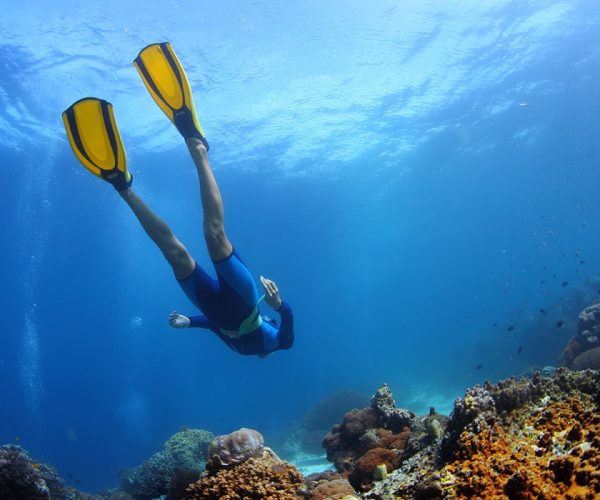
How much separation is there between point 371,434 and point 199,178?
485cm

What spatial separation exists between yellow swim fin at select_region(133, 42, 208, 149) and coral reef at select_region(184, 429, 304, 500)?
4690mm

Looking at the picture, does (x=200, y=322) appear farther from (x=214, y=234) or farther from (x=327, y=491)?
(x=327, y=491)

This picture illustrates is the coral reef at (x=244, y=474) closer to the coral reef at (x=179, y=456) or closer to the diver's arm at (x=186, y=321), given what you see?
the diver's arm at (x=186, y=321)

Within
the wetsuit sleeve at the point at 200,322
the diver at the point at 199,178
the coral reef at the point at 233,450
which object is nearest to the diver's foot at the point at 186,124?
the diver at the point at 199,178

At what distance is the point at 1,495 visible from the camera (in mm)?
6172

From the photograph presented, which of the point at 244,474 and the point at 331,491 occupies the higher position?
the point at 244,474

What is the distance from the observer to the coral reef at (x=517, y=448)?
2477 millimetres

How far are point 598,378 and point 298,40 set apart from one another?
20.3 m

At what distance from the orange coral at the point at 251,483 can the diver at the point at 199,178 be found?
2495 mm

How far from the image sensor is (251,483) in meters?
4.34

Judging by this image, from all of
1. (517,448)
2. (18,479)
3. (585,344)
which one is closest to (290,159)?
(585,344)

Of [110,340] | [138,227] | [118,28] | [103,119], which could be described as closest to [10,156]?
[118,28]

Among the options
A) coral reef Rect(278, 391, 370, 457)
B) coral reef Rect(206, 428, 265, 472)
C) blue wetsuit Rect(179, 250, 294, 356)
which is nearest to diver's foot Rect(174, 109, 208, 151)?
blue wetsuit Rect(179, 250, 294, 356)

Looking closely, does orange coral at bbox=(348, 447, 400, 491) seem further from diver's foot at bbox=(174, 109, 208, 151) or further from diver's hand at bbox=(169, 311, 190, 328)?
diver's foot at bbox=(174, 109, 208, 151)
